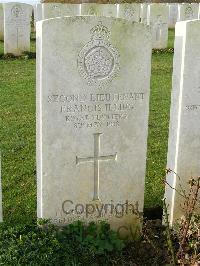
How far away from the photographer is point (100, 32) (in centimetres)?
381

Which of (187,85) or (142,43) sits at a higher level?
(142,43)

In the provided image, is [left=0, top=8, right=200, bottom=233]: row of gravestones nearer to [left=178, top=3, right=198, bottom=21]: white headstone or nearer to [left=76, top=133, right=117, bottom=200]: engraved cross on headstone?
[left=76, top=133, right=117, bottom=200]: engraved cross on headstone

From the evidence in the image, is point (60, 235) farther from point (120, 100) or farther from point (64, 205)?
point (120, 100)

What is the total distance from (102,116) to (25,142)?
2.80m

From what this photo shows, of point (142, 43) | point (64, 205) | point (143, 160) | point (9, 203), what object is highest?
point (142, 43)

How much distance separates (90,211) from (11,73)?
25.1 ft

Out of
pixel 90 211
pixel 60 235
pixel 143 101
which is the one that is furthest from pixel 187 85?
pixel 60 235

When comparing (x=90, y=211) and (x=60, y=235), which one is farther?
(x=90, y=211)

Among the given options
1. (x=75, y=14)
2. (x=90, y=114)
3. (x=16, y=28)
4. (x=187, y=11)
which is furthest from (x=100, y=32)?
(x=187, y=11)

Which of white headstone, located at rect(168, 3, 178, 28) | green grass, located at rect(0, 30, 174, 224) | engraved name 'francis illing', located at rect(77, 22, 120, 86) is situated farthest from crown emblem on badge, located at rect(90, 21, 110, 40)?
white headstone, located at rect(168, 3, 178, 28)

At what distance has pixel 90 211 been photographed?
4.26 meters

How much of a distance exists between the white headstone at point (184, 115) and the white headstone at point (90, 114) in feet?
0.91

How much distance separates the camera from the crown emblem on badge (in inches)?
149

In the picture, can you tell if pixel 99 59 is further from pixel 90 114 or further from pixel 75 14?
pixel 75 14
